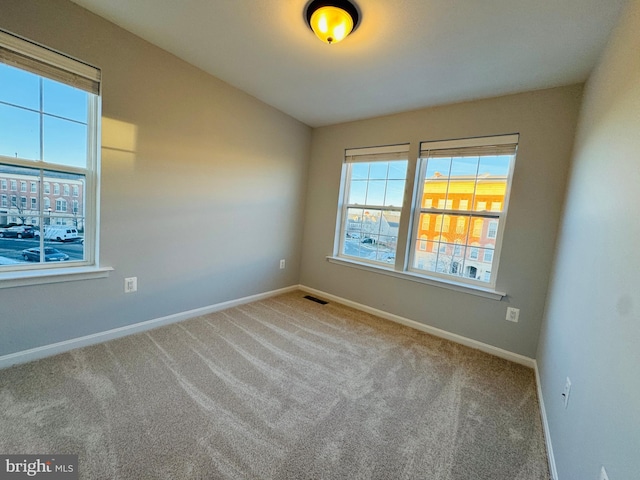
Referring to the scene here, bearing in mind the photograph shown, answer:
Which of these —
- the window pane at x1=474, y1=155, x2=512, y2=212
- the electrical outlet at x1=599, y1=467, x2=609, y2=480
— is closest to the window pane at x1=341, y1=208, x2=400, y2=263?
the window pane at x1=474, y1=155, x2=512, y2=212

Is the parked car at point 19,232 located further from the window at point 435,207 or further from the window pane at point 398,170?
the window pane at point 398,170

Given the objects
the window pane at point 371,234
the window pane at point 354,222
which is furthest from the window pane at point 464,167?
the window pane at point 354,222

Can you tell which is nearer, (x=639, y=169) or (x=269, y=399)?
(x=639, y=169)

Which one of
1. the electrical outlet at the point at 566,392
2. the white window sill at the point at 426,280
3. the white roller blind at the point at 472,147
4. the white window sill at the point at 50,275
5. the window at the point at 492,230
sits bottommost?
the electrical outlet at the point at 566,392

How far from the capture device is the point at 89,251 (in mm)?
2066

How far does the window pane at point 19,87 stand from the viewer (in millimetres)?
1633

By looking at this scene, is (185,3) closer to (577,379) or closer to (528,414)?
(577,379)

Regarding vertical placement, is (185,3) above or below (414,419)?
above

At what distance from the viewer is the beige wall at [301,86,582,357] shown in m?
2.14

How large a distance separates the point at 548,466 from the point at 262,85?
351 cm

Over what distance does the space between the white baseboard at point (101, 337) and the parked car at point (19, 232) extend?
31.4 inches

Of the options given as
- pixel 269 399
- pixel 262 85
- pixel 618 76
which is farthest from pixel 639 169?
pixel 262 85

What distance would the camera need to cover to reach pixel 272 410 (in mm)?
1535

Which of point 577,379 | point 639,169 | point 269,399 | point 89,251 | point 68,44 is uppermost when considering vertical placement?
point 68,44
